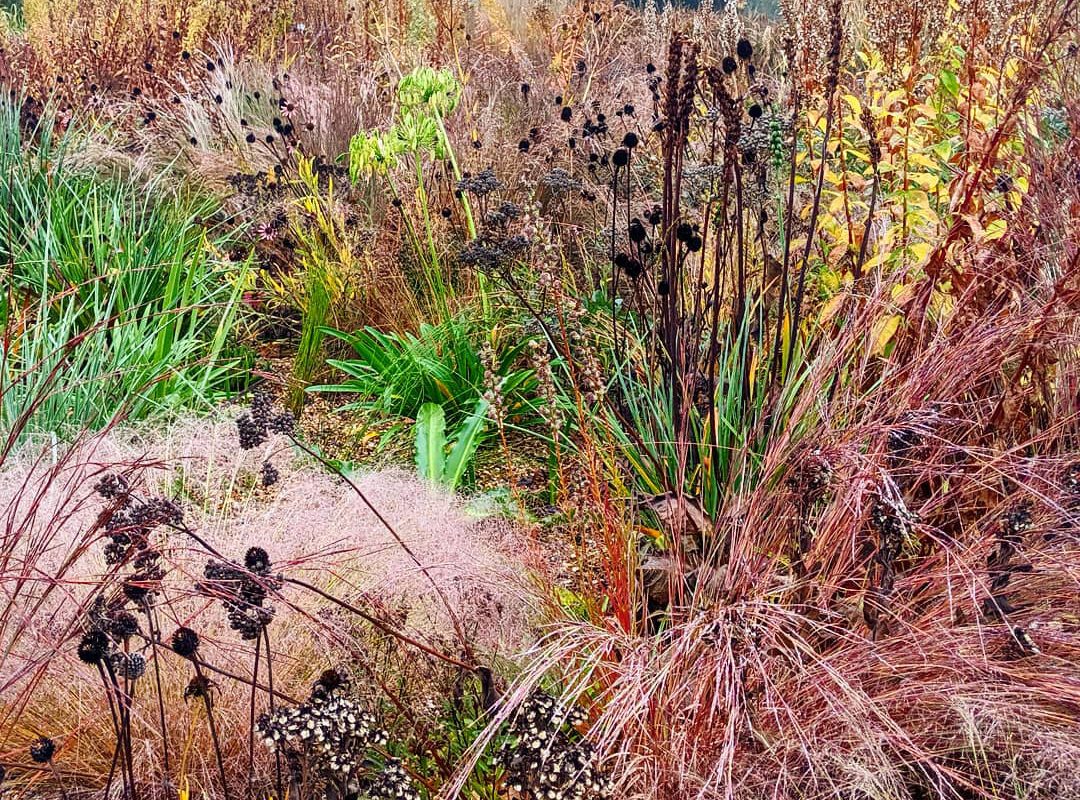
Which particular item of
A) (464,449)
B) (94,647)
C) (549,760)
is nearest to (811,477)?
(549,760)

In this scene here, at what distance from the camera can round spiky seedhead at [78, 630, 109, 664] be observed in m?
1.49

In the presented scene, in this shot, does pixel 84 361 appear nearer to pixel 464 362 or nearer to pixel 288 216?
pixel 288 216

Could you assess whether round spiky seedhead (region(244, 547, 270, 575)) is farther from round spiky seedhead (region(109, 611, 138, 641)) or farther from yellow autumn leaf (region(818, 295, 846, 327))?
yellow autumn leaf (region(818, 295, 846, 327))

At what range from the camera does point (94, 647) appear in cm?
150

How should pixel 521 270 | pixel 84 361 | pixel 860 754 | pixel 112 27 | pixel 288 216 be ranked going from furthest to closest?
pixel 112 27
pixel 288 216
pixel 521 270
pixel 84 361
pixel 860 754

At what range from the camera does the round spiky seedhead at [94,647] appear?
149 centimetres

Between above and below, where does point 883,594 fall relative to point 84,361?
above

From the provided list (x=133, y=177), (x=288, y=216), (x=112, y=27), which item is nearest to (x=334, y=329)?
(x=288, y=216)

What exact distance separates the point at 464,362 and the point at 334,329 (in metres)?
0.71

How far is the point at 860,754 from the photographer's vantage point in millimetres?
1797

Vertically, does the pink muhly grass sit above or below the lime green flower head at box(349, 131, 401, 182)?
below

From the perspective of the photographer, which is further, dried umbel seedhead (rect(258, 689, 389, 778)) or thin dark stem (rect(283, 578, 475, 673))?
thin dark stem (rect(283, 578, 475, 673))

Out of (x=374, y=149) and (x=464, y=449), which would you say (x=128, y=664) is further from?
(x=374, y=149)

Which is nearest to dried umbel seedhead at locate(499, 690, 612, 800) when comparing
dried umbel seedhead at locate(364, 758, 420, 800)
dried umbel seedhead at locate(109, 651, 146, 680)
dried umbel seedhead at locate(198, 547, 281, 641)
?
dried umbel seedhead at locate(364, 758, 420, 800)
